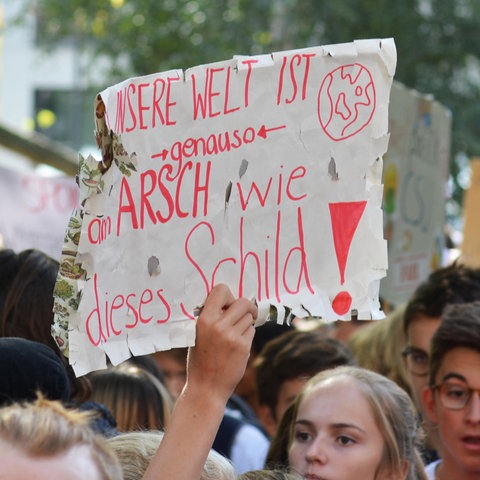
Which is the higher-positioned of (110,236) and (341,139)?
(341,139)

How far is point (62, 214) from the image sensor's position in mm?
8891

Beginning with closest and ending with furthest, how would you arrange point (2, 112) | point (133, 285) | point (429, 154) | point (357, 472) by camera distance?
point (133, 285), point (357, 472), point (429, 154), point (2, 112)

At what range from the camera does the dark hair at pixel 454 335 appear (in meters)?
4.10

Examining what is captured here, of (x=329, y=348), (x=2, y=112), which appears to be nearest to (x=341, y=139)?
(x=329, y=348)

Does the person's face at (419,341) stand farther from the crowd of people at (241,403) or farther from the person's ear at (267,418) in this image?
the person's ear at (267,418)

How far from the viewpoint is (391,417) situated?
3764 millimetres

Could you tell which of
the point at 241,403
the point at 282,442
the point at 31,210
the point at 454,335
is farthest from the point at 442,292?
the point at 31,210

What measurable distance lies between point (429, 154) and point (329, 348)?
187 cm

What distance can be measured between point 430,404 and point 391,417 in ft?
1.53

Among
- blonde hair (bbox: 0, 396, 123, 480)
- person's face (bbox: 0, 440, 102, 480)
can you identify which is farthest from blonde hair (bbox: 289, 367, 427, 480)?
person's face (bbox: 0, 440, 102, 480)

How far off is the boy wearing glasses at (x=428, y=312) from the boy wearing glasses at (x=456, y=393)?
496 mm

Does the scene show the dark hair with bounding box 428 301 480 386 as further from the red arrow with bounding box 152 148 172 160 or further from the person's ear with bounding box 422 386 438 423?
the red arrow with bounding box 152 148 172 160

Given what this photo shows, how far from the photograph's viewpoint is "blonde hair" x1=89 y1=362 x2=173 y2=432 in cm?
430

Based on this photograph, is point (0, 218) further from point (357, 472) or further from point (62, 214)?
point (357, 472)
